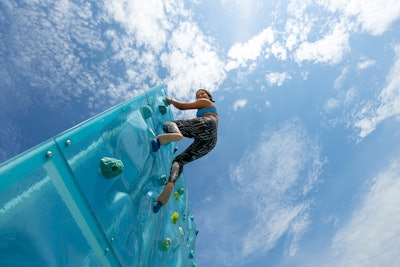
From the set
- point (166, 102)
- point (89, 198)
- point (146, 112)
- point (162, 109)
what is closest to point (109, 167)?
point (89, 198)

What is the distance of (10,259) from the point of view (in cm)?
130

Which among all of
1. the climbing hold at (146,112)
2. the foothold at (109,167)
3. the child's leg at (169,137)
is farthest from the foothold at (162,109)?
the foothold at (109,167)

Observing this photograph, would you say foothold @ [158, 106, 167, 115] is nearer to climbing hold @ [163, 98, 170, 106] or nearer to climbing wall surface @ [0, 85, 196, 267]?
climbing hold @ [163, 98, 170, 106]

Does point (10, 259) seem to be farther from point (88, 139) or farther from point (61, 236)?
point (88, 139)

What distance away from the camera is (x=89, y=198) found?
1.96 metres

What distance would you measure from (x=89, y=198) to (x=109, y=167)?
12.8 inches

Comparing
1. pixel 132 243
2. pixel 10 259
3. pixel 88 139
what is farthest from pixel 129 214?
pixel 10 259

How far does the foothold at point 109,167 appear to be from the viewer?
7.18ft

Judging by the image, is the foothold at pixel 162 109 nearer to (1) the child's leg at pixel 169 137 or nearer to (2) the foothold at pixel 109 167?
(1) the child's leg at pixel 169 137

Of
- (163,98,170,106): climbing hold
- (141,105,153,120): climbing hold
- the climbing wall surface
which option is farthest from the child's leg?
(163,98,170,106): climbing hold

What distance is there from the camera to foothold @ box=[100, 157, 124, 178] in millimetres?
2189

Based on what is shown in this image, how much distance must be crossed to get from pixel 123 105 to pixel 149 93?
3.41ft

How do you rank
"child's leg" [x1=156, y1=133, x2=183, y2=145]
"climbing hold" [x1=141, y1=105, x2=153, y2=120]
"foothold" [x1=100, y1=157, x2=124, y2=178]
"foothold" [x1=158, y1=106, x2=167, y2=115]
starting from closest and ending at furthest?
"foothold" [x1=100, y1=157, x2=124, y2=178] → "child's leg" [x1=156, y1=133, x2=183, y2=145] → "climbing hold" [x1=141, y1=105, x2=153, y2=120] → "foothold" [x1=158, y1=106, x2=167, y2=115]

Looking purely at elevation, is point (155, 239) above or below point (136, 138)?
below
